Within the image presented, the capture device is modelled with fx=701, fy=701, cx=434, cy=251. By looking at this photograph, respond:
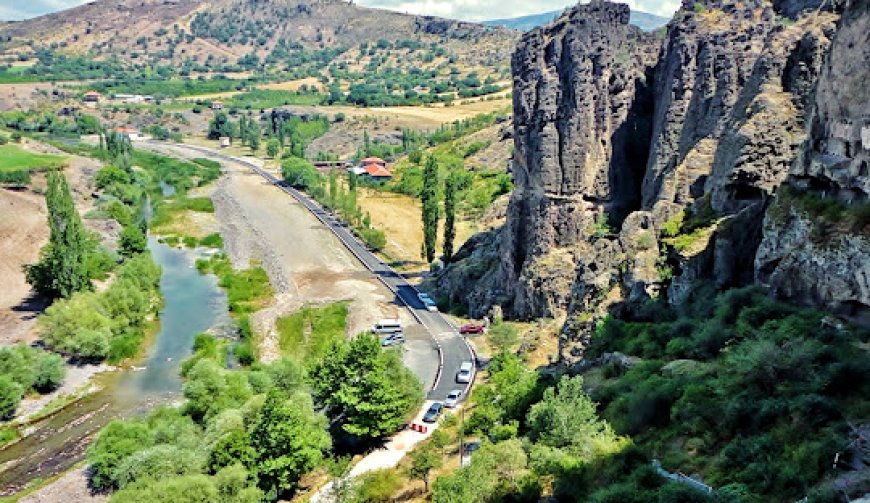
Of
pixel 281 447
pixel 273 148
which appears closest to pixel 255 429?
pixel 281 447

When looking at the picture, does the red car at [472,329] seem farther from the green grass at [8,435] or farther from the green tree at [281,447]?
the green grass at [8,435]

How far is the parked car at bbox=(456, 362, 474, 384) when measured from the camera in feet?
170

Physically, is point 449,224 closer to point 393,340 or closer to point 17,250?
point 393,340

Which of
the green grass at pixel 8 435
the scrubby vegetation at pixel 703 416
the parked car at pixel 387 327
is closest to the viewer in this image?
the scrubby vegetation at pixel 703 416

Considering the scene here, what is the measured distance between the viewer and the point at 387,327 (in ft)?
207

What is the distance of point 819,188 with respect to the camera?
29953 millimetres

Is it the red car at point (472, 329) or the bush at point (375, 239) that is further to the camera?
the bush at point (375, 239)

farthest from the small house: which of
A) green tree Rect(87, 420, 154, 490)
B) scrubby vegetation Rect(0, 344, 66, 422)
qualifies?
green tree Rect(87, 420, 154, 490)

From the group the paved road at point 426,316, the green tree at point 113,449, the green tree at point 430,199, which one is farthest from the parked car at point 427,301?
the green tree at point 113,449

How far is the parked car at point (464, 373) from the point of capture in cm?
5188

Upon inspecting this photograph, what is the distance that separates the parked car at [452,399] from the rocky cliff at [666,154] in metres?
9.99

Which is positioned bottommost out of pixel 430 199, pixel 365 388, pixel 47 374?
pixel 47 374

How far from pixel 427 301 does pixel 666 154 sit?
2879cm

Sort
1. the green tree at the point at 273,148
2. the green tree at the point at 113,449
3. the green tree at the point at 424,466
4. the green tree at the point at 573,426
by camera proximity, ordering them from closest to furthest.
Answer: the green tree at the point at 573,426 < the green tree at the point at 424,466 < the green tree at the point at 113,449 < the green tree at the point at 273,148
